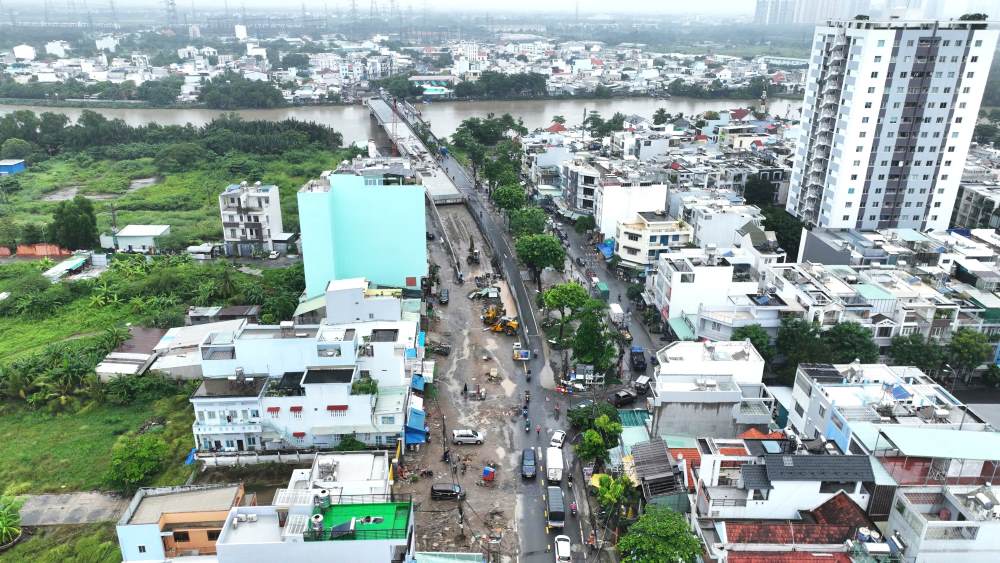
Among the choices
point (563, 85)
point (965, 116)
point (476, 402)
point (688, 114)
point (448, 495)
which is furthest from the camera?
point (563, 85)

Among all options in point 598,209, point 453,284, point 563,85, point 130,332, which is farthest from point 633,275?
point 563,85


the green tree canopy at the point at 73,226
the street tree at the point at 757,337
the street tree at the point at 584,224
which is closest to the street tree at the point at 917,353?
the street tree at the point at 757,337

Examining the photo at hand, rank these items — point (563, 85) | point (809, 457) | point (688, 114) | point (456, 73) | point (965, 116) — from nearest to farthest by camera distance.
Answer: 1. point (809, 457)
2. point (965, 116)
3. point (688, 114)
4. point (563, 85)
5. point (456, 73)

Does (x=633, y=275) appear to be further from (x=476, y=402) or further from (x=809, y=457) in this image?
(x=809, y=457)

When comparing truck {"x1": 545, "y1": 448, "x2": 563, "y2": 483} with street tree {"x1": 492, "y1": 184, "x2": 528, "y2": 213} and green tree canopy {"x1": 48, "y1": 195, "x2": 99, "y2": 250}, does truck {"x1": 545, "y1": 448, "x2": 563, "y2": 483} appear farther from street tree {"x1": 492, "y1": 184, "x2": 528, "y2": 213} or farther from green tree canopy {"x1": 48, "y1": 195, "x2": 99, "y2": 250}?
green tree canopy {"x1": 48, "y1": 195, "x2": 99, "y2": 250}

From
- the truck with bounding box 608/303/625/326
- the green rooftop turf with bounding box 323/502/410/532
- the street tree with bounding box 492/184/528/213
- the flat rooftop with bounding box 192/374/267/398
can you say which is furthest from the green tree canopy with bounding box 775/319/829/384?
the street tree with bounding box 492/184/528/213

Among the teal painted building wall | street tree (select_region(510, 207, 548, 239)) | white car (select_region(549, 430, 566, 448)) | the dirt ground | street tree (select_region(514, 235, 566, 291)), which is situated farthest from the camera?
street tree (select_region(510, 207, 548, 239))

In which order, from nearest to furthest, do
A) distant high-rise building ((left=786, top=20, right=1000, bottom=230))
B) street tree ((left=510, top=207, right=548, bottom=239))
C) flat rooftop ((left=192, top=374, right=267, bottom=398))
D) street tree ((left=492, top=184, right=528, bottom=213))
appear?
1. flat rooftop ((left=192, top=374, right=267, bottom=398))
2. distant high-rise building ((left=786, top=20, right=1000, bottom=230))
3. street tree ((left=510, top=207, right=548, bottom=239))
4. street tree ((left=492, top=184, right=528, bottom=213))
